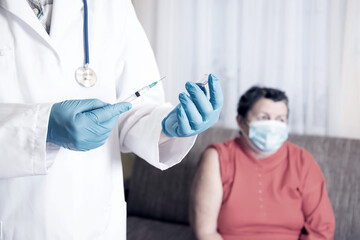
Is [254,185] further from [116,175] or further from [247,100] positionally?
[116,175]

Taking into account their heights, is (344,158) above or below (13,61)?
below

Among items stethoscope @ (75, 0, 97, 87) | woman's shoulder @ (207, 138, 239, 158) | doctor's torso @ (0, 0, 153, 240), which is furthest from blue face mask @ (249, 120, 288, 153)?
stethoscope @ (75, 0, 97, 87)

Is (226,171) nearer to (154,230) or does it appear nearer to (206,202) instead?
(206,202)

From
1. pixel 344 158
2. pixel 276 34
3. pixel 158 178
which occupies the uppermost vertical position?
pixel 276 34

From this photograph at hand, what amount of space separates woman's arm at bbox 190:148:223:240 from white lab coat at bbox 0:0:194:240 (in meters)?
0.72

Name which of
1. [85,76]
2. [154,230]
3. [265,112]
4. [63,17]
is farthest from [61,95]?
[154,230]

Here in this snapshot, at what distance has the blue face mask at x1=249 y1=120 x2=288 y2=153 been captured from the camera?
1.80m

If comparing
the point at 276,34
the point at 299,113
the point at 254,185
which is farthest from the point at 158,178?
the point at 276,34

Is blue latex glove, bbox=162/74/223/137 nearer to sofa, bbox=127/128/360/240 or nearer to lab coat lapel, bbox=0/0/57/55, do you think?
lab coat lapel, bbox=0/0/57/55

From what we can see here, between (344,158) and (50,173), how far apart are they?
1.73 metres

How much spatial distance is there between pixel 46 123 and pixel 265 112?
4.16ft

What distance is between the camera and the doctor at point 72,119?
871 millimetres

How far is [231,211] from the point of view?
1.85m

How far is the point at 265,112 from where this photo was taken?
191cm
